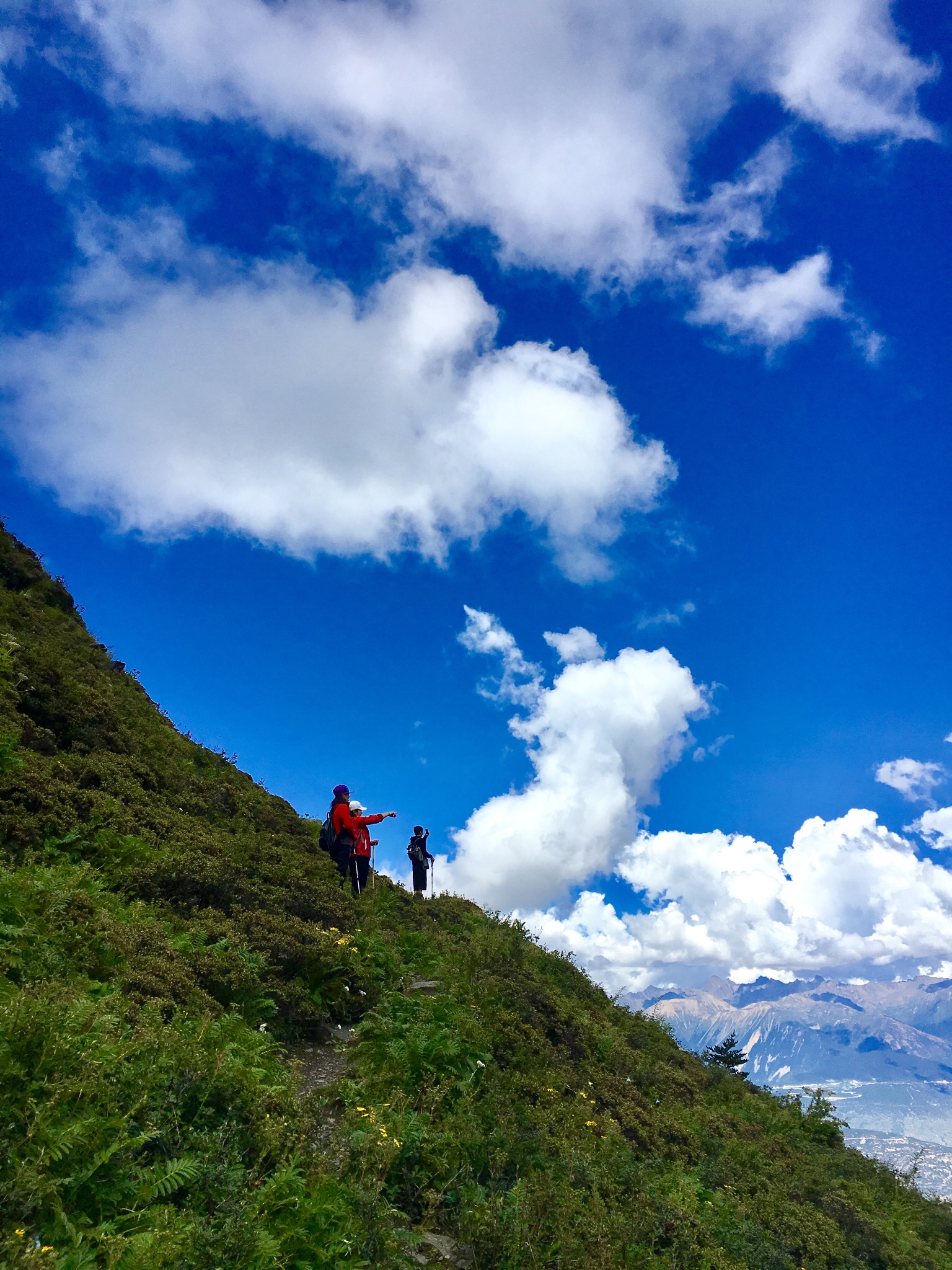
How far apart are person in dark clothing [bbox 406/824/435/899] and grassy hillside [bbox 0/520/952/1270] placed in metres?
3.85

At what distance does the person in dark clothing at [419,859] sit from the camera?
861 inches

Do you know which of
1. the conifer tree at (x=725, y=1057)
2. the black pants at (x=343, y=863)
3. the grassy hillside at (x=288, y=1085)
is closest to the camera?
the grassy hillside at (x=288, y=1085)

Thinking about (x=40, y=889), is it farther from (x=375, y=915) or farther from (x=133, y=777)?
(x=375, y=915)

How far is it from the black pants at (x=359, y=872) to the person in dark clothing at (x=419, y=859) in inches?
167

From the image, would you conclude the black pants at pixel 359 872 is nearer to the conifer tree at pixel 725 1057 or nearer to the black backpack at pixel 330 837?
the black backpack at pixel 330 837

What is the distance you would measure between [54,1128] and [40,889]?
13.4ft

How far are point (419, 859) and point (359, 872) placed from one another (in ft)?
15.8

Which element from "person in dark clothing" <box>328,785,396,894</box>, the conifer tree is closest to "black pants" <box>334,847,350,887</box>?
"person in dark clothing" <box>328,785,396,894</box>

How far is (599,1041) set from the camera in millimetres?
14398

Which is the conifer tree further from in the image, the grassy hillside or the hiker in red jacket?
the hiker in red jacket

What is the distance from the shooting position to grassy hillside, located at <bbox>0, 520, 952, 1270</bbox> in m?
4.84

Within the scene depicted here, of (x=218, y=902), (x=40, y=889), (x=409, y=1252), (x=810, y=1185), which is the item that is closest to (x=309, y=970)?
(x=218, y=902)

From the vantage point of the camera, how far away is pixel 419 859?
22078mm

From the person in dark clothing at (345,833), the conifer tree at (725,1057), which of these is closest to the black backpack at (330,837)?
the person in dark clothing at (345,833)
